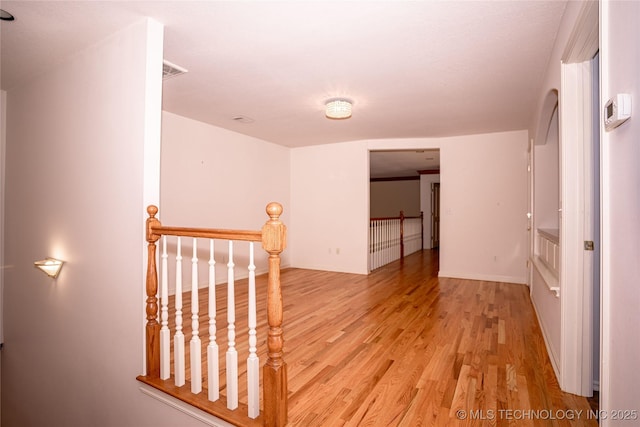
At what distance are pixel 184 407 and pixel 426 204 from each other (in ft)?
28.9

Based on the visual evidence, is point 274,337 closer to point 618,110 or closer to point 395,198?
point 618,110

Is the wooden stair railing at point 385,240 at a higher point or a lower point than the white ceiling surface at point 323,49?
lower

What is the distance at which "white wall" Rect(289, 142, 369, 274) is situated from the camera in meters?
5.92

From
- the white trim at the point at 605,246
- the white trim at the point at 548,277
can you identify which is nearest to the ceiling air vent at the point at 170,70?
the white trim at the point at 605,246

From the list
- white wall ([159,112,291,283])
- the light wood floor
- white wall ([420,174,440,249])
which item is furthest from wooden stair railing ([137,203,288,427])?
white wall ([420,174,440,249])

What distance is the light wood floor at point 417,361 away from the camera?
179cm

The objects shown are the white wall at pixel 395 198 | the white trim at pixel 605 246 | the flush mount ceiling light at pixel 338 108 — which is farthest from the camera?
the white wall at pixel 395 198

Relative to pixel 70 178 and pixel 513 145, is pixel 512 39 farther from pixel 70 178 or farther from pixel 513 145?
pixel 70 178

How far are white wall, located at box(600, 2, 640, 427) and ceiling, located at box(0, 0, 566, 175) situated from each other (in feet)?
3.42

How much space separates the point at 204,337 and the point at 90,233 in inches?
48.7

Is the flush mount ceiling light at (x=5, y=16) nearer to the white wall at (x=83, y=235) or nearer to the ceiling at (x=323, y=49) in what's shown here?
the ceiling at (x=323, y=49)

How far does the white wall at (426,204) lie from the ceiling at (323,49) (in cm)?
555

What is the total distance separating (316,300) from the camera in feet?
13.4

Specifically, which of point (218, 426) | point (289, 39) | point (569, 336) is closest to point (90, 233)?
point (218, 426)
